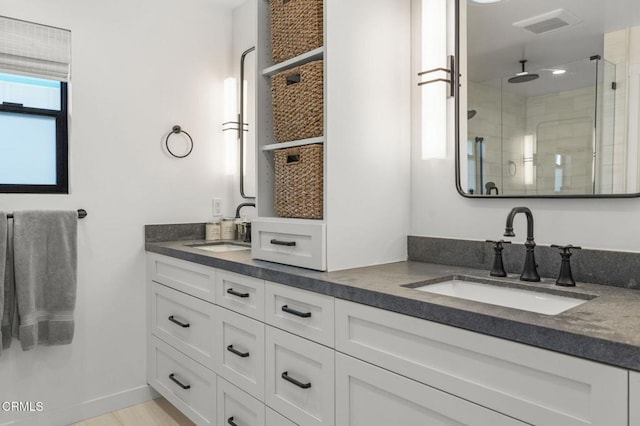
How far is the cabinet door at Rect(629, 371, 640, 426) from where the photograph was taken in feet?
2.66

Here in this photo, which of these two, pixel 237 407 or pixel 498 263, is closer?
pixel 498 263

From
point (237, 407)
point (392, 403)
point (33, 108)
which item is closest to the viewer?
point (392, 403)

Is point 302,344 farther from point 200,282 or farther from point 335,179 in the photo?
point 200,282

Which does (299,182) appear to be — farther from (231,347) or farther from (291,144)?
(231,347)

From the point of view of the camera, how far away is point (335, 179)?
5.53 ft

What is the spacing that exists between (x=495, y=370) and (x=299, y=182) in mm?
1025

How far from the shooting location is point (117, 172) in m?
2.48

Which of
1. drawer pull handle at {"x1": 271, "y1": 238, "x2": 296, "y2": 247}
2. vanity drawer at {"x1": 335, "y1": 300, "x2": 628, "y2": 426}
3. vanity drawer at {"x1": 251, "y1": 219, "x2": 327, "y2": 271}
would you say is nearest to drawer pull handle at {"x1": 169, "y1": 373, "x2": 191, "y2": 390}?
vanity drawer at {"x1": 251, "y1": 219, "x2": 327, "y2": 271}

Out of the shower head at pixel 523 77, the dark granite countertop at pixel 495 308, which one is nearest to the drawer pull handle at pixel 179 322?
the dark granite countertop at pixel 495 308

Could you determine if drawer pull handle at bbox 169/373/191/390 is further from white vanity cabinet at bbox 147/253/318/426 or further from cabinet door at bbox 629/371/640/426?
cabinet door at bbox 629/371/640/426

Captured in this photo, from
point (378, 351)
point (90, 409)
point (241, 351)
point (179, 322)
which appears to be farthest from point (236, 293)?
point (90, 409)

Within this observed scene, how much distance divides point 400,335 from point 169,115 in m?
2.03

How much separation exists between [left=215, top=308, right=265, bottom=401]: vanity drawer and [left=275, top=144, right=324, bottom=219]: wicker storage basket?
472 millimetres

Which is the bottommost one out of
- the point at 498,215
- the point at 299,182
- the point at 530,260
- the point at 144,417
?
the point at 144,417
